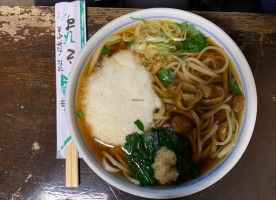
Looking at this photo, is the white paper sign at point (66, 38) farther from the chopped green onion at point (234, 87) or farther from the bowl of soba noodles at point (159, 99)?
the chopped green onion at point (234, 87)

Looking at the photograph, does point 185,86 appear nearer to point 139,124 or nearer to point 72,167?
point 139,124

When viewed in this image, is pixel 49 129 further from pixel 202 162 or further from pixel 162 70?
pixel 202 162

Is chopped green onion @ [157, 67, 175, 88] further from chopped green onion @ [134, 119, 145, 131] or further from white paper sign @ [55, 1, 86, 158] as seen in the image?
white paper sign @ [55, 1, 86, 158]

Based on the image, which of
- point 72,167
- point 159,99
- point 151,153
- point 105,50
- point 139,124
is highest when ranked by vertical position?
point 105,50

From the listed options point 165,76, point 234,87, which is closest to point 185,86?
point 165,76

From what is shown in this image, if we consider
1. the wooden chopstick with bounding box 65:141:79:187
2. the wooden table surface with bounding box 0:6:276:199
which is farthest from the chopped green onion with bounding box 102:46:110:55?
the wooden chopstick with bounding box 65:141:79:187

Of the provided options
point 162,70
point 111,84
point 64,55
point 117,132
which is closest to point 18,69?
point 64,55
